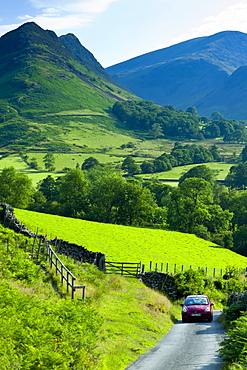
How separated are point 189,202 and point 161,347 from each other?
84904 millimetres

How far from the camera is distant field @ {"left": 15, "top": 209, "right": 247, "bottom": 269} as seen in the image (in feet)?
211

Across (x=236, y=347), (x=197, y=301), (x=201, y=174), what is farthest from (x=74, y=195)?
(x=236, y=347)

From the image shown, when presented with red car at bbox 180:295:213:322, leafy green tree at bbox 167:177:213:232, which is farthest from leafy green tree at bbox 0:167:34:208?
red car at bbox 180:295:213:322

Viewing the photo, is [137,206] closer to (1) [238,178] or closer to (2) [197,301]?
(2) [197,301]

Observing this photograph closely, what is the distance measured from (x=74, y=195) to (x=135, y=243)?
43.0 meters

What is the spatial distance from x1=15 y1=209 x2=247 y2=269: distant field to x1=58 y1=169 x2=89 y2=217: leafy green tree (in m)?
26.8

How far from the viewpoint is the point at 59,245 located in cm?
4194

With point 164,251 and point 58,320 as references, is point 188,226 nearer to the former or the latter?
point 164,251

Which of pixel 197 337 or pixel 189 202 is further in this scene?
pixel 189 202

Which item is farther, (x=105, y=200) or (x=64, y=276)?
(x=105, y=200)

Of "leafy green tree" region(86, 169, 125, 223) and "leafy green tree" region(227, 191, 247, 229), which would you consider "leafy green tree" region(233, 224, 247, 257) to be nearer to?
"leafy green tree" region(227, 191, 247, 229)

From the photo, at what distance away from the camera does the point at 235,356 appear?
15891 millimetres

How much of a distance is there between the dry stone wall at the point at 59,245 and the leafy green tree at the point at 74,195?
66521mm

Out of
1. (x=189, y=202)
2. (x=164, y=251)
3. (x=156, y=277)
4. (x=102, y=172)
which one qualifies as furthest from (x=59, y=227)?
(x=102, y=172)
